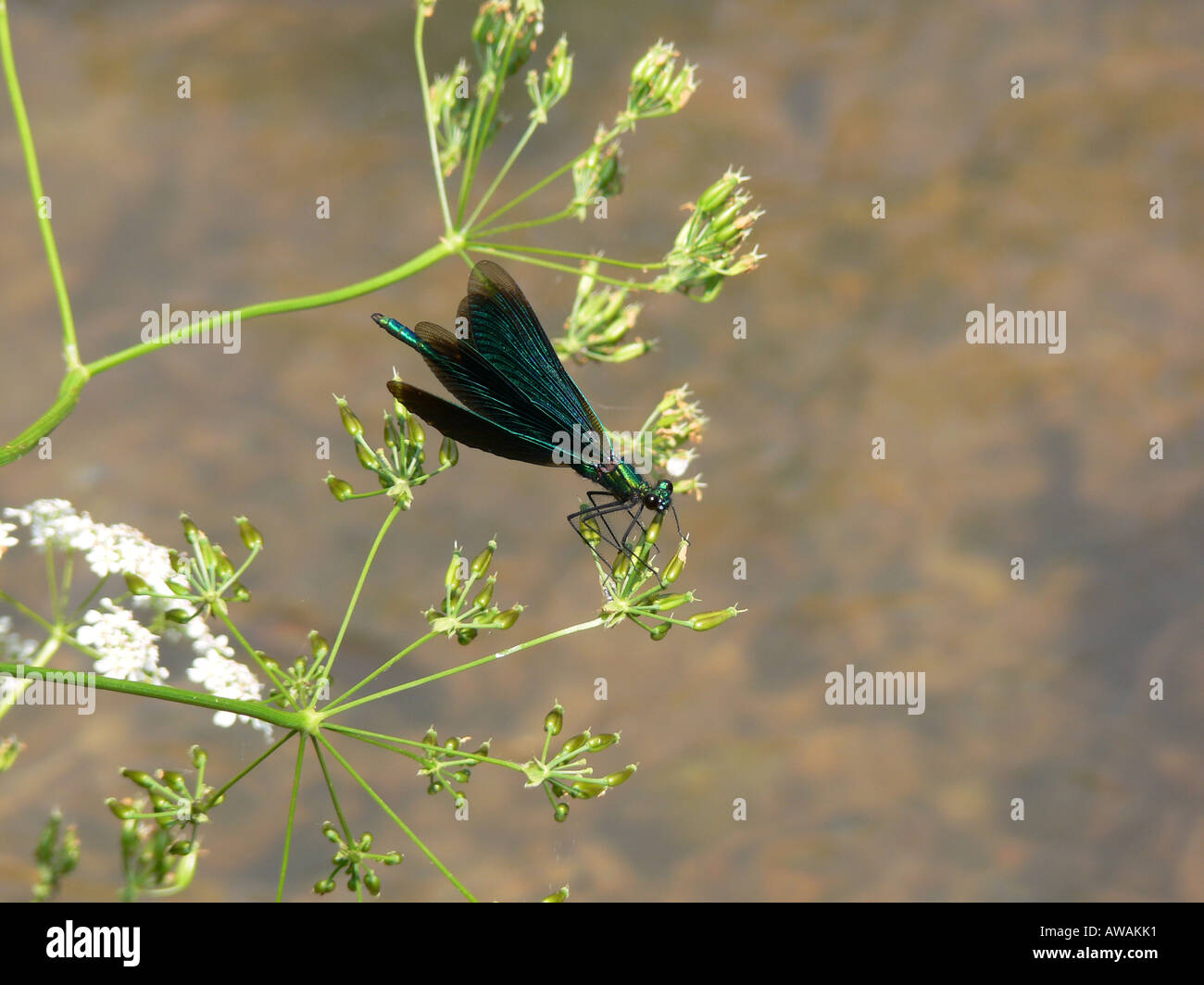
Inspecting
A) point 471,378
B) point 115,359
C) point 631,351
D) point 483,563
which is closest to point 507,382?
point 471,378

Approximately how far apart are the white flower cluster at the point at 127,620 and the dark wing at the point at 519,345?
2.31 feet

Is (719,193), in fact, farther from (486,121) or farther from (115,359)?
(115,359)

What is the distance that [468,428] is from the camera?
1833 mm

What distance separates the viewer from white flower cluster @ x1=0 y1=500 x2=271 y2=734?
5.44 feet

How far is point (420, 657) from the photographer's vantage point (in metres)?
3.84

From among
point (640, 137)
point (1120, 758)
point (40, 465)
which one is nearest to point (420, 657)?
point (40, 465)

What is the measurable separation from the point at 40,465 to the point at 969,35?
4.61 meters

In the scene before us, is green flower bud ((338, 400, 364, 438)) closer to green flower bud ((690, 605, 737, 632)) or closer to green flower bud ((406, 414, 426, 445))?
green flower bud ((406, 414, 426, 445))

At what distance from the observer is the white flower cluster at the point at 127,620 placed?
166cm

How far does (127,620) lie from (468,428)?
2.24 ft

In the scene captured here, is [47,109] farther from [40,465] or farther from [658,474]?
[658,474]

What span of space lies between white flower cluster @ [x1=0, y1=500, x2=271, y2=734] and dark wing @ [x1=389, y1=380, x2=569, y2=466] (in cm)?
48

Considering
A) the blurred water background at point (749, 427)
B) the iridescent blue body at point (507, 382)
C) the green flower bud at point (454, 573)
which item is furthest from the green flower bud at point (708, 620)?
the blurred water background at point (749, 427)

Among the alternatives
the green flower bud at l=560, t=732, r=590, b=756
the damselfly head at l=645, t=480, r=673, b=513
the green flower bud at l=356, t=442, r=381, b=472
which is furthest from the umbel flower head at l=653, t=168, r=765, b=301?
the green flower bud at l=560, t=732, r=590, b=756
